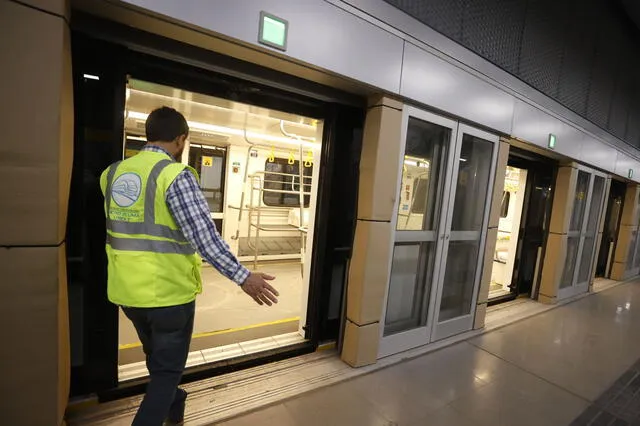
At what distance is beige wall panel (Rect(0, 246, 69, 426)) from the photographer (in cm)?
139

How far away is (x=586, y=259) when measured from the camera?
5.82m

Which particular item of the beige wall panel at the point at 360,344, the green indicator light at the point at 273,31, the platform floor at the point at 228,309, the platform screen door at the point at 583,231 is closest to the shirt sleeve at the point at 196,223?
the green indicator light at the point at 273,31

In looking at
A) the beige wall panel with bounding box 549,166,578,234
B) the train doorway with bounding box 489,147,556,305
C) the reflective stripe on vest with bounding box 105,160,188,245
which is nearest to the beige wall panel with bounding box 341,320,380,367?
the reflective stripe on vest with bounding box 105,160,188,245

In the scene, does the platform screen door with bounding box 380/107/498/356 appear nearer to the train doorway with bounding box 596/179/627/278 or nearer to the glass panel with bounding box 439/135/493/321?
the glass panel with bounding box 439/135/493/321

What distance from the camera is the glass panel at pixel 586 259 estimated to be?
571 cm

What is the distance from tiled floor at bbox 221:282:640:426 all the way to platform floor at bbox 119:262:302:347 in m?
1.44

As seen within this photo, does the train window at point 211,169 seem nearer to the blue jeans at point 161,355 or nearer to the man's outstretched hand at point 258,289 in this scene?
the blue jeans at point 161,355

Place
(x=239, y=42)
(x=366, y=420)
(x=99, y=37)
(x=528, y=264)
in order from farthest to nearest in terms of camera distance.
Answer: (x=528, y=264), (x=366, y=420), (x=239, y=42), (x=99, y=37)

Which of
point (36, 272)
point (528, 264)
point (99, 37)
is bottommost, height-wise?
point (528, 264)

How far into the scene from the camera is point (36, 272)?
1.43 metres

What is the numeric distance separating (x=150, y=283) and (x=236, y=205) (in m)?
4.95

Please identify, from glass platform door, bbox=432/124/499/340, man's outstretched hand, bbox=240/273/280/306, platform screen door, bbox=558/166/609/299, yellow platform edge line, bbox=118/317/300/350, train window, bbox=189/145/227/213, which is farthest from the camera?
train window, bbox=189/145/227/213

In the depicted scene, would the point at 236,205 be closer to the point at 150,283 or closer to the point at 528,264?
the point at 150,283

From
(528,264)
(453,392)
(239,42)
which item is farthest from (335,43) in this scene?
(528,264)
